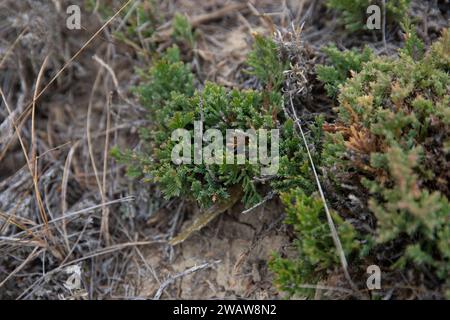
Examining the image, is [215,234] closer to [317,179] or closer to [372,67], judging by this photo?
[317,179]

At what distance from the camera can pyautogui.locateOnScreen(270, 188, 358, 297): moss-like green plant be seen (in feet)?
8.16

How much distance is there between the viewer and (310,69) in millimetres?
3355

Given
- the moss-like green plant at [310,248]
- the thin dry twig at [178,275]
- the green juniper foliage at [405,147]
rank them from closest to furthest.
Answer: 1. the green juniper foliage at [405,147]
2. the moss-like green plant at [310,248]
3. the thin dry twig at [178,275]

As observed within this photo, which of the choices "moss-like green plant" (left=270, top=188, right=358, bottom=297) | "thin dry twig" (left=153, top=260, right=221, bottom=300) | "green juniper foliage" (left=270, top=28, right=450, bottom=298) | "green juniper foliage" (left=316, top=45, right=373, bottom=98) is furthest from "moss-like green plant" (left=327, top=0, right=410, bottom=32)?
"thin dry twig" (left=153, top=260, right=221, bottom=300)

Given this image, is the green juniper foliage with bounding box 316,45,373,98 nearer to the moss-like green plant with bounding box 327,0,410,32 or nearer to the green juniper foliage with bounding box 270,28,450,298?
the green juniper foliage with bounding box 270,28,450,298

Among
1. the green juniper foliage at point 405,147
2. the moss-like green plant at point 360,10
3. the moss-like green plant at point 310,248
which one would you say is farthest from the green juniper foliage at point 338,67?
the moss-like green plant at point 310,248

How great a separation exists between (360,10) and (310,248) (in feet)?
6.36

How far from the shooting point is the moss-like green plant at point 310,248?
2486mm

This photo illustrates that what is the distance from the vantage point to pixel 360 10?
3.46 metres

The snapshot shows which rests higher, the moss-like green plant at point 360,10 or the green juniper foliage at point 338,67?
the moss-like green plant at point 360,10

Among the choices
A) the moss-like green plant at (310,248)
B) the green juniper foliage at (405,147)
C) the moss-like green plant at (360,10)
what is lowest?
the moss-like green plant at (310,248)

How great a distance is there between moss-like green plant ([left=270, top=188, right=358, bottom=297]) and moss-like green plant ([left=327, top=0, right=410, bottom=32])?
5.18ft

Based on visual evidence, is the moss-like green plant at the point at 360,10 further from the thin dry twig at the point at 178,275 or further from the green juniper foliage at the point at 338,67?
the thin dry twig at the point at 178,275

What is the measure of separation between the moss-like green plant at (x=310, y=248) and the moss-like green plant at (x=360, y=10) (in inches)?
62.1
